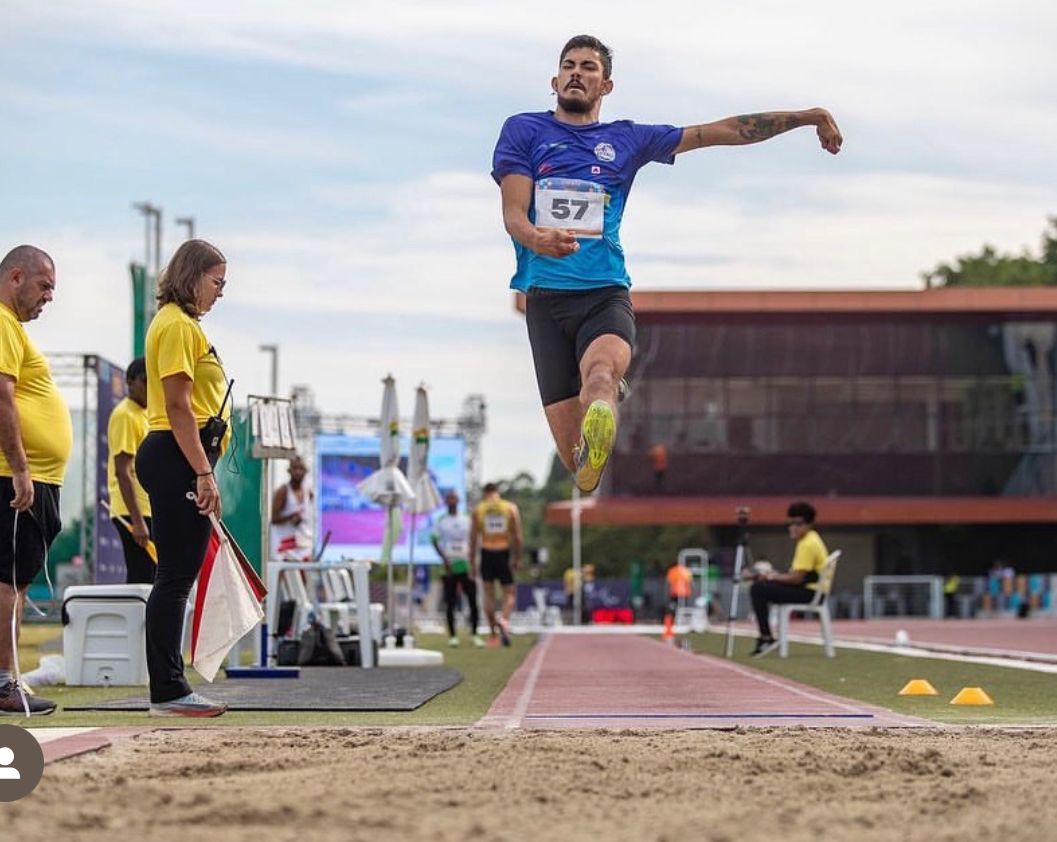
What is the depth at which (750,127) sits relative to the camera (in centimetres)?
834

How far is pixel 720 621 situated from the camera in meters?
46.5

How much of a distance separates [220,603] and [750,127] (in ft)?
10.0

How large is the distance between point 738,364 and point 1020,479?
985 centimetres

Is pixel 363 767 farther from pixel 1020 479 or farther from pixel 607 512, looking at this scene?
pixel 1020 479

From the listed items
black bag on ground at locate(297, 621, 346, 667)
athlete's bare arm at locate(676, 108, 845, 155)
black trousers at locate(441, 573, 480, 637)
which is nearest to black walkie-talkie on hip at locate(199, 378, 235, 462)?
athlete's bare arm at locate(676, 108, 845, 155)

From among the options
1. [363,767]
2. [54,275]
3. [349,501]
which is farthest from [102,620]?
[349,501]

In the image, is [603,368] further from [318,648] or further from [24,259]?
[318,648]

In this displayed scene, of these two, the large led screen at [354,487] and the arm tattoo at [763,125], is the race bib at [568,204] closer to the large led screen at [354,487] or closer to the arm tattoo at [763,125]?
the arm tattoo at [763,125]

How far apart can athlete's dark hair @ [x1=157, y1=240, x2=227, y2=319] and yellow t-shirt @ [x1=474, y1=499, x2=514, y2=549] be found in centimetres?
1392

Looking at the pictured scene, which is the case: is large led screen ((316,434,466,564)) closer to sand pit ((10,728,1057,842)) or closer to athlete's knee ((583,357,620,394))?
athlete's knee ((583,357,620,394))

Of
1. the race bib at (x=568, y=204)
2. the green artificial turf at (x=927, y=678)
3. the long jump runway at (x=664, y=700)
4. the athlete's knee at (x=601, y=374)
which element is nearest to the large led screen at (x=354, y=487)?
the green artificial turf at (x=927, y=678)

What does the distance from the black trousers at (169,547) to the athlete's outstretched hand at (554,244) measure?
1.64 m

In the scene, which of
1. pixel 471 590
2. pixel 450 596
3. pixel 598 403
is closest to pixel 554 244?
pixel 598 403

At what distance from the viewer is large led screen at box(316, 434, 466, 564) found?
45.2m
